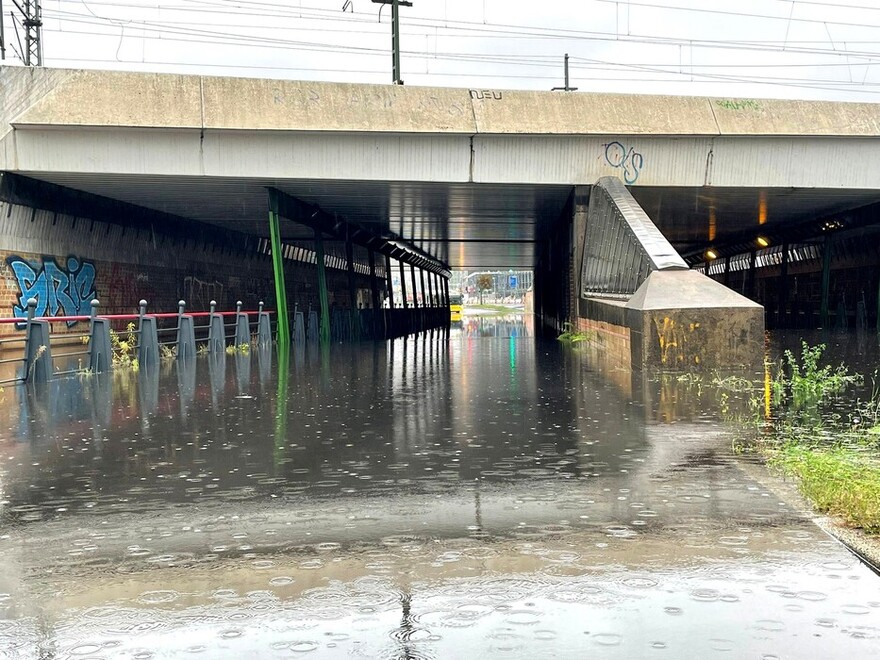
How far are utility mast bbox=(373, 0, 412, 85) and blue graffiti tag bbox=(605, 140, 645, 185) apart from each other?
12.1m

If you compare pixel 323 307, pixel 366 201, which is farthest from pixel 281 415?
pixel 323 307

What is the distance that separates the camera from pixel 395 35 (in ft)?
125

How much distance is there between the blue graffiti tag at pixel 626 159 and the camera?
90.4 ft

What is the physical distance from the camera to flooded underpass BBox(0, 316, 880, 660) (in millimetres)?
3471

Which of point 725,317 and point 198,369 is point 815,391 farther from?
point 198,369

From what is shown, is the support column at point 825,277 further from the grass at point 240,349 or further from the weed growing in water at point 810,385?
the weed growing in water at point 810,385

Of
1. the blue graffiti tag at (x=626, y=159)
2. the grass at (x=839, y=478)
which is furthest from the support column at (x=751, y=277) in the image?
the grass at (x=839, y=478)

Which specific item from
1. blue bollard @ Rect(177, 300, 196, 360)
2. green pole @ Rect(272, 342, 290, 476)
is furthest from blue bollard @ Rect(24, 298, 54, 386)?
blue bollard @ Rect(177, 300, 196, 360)

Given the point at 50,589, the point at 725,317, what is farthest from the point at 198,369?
the point at 50,589

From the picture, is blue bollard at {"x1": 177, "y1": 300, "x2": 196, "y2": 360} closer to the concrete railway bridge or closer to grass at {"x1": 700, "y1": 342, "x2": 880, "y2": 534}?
the concrete railway bridge

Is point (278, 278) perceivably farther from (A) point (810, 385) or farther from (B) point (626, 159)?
(A) point (810, 385)

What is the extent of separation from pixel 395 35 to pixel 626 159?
14.3 m

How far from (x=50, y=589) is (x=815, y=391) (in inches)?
365

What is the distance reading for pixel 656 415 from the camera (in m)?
9.63
